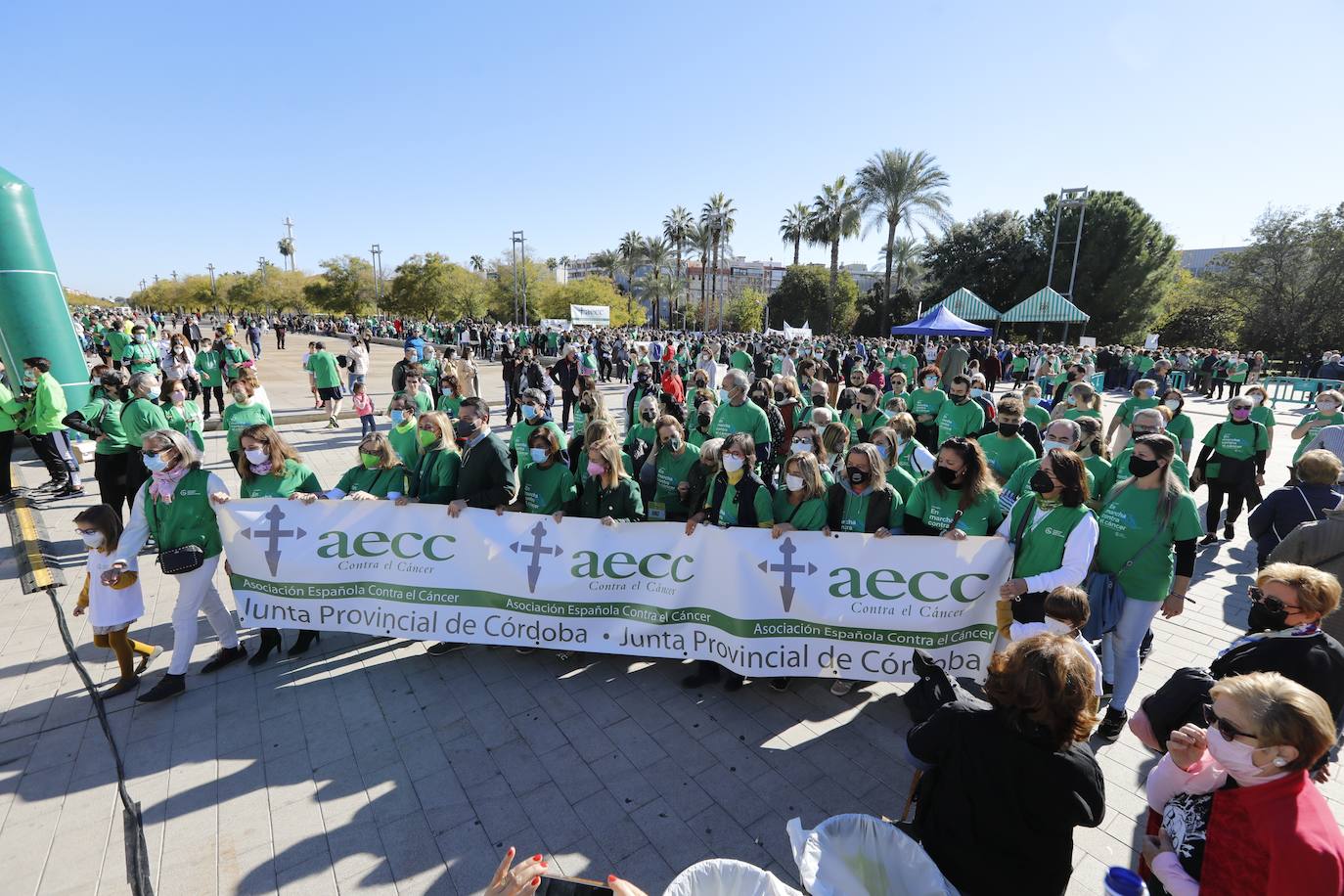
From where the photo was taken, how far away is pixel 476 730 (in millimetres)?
4039

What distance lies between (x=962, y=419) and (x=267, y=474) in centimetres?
737

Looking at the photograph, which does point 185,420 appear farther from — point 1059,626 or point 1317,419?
point 1317,419

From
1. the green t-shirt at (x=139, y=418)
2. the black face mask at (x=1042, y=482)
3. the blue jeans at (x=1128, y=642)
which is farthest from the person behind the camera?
the green t-shirt at (x=139, y=418)

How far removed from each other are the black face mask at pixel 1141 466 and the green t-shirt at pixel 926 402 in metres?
5.20

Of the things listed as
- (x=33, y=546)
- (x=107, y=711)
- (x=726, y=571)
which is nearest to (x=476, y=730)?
(x=726, y=571)

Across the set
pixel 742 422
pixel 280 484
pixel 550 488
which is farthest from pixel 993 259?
pixel 280 484

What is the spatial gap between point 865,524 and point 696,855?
239 centimetres

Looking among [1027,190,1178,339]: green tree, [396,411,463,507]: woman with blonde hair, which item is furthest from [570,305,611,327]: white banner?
[396,411,463,507]: woman with blonde hair

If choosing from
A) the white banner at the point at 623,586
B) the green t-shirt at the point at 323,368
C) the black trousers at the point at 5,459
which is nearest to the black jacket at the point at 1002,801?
the white banner at the point at 623,586

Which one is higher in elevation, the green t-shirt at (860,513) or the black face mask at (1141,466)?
the black face mask at (1141,466)

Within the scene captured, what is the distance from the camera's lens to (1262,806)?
1833mm

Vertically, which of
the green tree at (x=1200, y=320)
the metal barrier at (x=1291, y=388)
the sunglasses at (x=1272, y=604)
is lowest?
the metal barrier at (x=1291, y=388)

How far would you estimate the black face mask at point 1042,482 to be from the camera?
144 inches

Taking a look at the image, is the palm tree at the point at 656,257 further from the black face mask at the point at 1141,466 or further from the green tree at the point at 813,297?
the black face mask at the point at 1141,466
